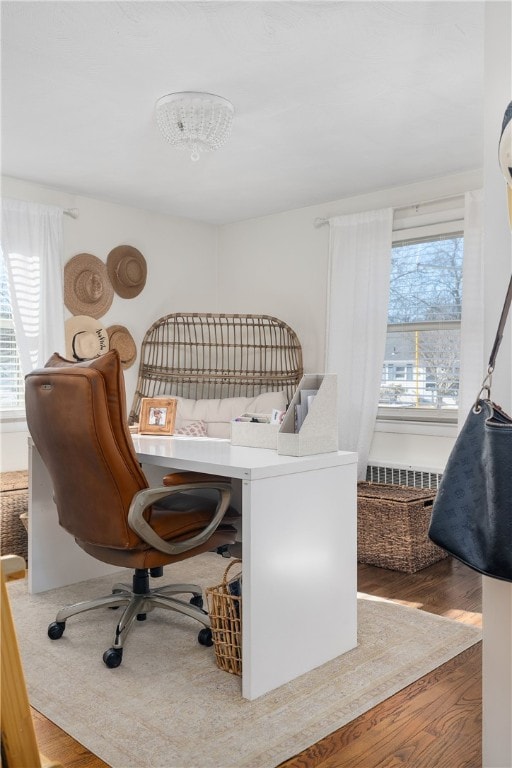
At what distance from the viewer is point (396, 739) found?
1.86m

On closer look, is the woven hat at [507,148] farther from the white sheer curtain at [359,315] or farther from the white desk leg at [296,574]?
the white sheer curtain at [359,315]

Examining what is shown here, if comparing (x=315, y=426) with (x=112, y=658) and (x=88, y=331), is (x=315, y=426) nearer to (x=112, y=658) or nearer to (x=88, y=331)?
(x=112, y=658)

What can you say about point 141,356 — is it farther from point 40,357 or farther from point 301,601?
point 301,601

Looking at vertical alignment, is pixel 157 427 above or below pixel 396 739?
above

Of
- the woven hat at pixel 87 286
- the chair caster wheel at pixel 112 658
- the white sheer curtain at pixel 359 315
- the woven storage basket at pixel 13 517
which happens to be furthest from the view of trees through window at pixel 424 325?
the chair caster wheel at pixel 112 658

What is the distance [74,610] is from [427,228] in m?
3.19

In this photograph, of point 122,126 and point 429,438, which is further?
point 429,438

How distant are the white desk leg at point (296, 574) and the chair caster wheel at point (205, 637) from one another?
1.43 ft

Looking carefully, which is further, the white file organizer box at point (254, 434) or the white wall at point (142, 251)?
the white wall at point (142, 251)

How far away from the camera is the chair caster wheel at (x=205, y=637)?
8.20ft

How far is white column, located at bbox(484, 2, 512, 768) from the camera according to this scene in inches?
56.2

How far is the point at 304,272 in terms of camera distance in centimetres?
497

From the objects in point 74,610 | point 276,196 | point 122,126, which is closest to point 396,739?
point 74,610

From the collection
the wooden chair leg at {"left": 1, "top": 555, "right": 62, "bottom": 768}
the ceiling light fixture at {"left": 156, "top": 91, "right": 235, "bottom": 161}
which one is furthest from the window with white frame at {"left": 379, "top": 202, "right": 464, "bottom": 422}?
the wooden chair leg at {"left": 1, "top": 555, "right": 62, "bottom": 768}
